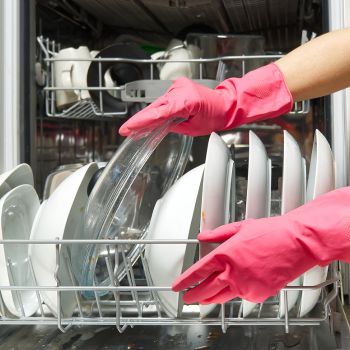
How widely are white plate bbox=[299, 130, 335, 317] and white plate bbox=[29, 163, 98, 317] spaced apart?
33 cm

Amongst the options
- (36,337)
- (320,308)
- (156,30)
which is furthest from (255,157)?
(156,30)

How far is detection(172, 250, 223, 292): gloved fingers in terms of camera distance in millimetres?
642

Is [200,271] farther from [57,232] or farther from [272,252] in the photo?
[57,232]

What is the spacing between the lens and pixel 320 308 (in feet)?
2.79

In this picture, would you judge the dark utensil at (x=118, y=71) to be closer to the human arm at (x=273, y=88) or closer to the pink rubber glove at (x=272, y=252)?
the human arm at (x=273, y=88)

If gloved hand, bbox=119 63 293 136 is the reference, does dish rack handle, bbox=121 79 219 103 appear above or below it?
above

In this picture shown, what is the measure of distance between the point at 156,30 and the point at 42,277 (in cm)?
85

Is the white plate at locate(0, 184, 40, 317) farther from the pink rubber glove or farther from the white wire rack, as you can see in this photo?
the pink rubber glove

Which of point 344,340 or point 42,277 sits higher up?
point 42,277

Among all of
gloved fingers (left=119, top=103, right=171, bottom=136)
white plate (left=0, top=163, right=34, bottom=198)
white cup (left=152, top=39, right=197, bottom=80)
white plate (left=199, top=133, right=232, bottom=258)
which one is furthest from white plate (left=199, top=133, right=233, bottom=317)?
white cup (left=152, top=39, right=197, bottom=80)

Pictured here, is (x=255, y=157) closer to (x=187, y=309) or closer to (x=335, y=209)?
(x=335, y=209)

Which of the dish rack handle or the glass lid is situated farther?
the dish rack handle

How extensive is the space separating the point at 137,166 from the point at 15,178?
26 cm

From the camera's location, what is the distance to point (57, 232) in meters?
0.77
